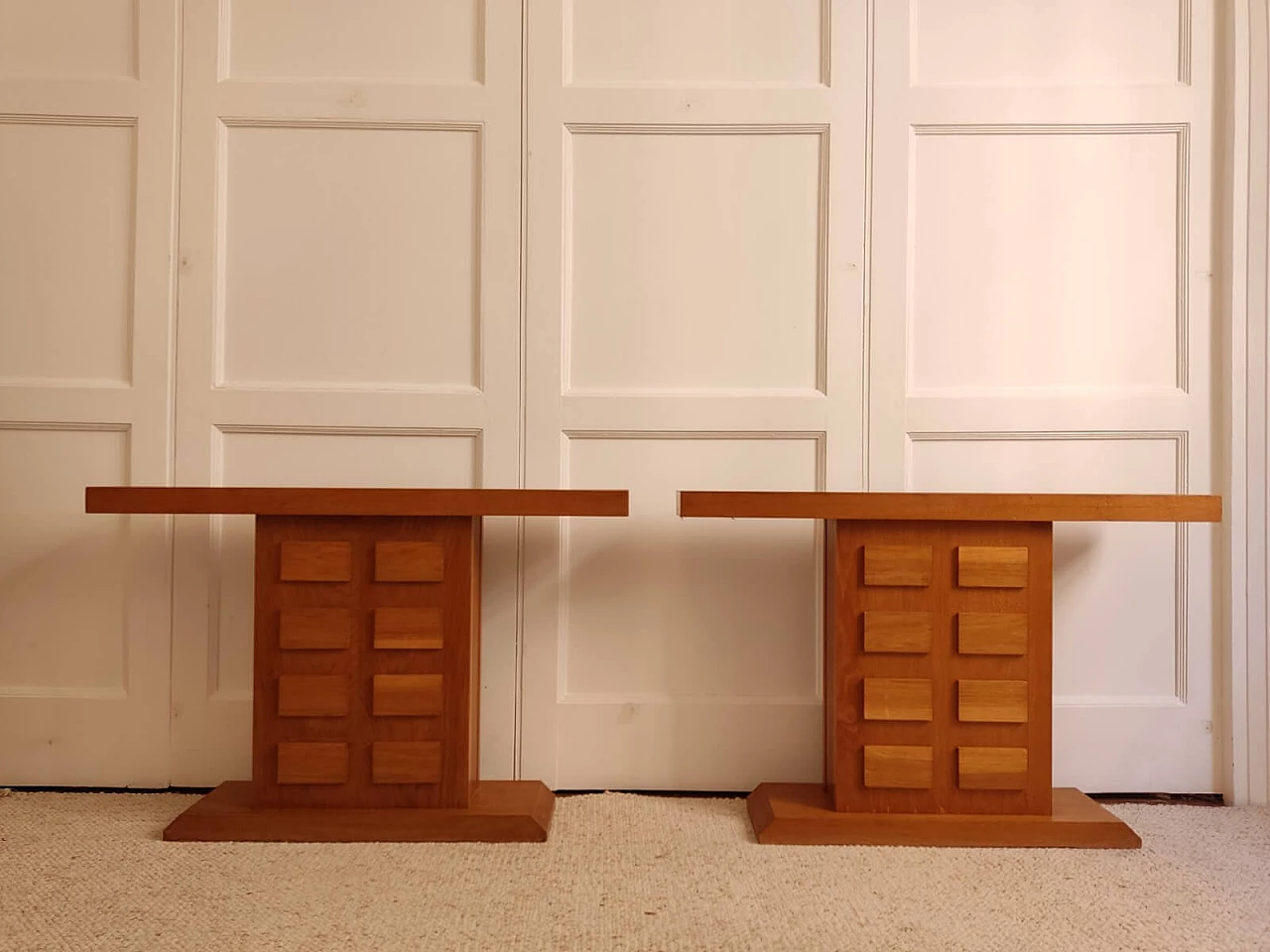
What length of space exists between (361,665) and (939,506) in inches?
44.0

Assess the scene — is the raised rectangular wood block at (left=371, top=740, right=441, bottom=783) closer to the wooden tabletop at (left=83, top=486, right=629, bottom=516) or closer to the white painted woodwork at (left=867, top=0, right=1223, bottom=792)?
the wooden tabletop at (left=83, top=486, right=629, bottom=516)

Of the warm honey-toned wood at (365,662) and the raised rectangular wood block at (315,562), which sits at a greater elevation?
the raised rectangular wood block at (315,562)

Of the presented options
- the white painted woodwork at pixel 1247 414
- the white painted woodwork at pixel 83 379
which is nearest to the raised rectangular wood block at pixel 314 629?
the white painted woodwork at pixel 83 379

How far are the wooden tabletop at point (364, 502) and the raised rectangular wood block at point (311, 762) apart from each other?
1.45 ft

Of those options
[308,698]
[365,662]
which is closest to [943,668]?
[365,662]

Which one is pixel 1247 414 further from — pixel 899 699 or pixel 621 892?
pixel 621 892

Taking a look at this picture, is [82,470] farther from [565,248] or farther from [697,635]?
[697,635]

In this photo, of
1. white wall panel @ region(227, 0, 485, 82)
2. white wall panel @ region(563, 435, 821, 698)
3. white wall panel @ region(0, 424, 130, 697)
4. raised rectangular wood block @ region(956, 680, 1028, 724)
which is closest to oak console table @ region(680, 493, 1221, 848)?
raised rectangular wood block @ region(956, 680, 1028, 724)

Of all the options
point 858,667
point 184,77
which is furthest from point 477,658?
point 184,77

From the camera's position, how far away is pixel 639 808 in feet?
6.72

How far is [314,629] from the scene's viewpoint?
1871mm

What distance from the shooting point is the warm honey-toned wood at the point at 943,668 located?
187 centimetres

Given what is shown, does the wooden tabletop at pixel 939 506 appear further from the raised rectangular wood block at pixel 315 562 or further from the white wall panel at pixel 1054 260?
the raised rectangular wood block at pixel 315 562

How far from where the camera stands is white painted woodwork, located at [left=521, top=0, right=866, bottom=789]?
218cm
